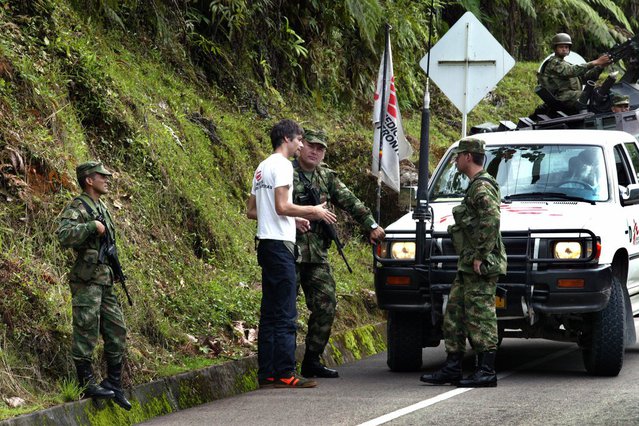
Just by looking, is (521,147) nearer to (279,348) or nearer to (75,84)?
(279,348)

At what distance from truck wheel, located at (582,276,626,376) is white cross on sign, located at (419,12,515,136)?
487 centimetres

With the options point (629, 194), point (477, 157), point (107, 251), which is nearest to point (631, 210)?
point (629, 194)

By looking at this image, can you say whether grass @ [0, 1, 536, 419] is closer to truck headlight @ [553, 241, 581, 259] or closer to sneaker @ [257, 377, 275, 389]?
sneaker @ [257, 377, 275, 389]

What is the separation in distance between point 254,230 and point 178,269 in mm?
2424

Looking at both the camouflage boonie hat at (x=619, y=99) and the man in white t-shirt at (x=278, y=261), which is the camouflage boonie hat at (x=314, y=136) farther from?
the camouflage boonie hat at (x=619, y=99)

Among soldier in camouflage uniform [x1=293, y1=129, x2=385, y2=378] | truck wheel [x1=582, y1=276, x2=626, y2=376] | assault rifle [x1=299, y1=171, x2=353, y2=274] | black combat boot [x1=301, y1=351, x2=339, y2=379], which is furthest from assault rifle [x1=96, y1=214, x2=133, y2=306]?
truck wheel [x1=582, y1=276, x2=626, y2=376]

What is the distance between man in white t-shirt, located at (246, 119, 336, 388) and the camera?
956cm

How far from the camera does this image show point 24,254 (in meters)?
9.33

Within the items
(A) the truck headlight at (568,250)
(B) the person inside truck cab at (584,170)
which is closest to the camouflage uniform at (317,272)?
(A) the truck headlight at (568,250)

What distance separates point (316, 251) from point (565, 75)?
6.86 metres

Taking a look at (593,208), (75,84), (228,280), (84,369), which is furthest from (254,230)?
(84,369)

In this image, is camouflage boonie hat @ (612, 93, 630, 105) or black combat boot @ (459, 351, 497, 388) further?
camouflage boonie hat @ (612, 93, 630, 105)

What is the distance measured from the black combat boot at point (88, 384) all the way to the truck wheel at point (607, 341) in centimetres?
391

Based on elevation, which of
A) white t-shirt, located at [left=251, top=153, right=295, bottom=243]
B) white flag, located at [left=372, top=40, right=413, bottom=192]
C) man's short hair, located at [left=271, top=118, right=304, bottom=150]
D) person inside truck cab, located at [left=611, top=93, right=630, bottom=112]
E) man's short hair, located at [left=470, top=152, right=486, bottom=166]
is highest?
person inside truck cab, located at [left=611, top=93, right=630, bottom=112]
